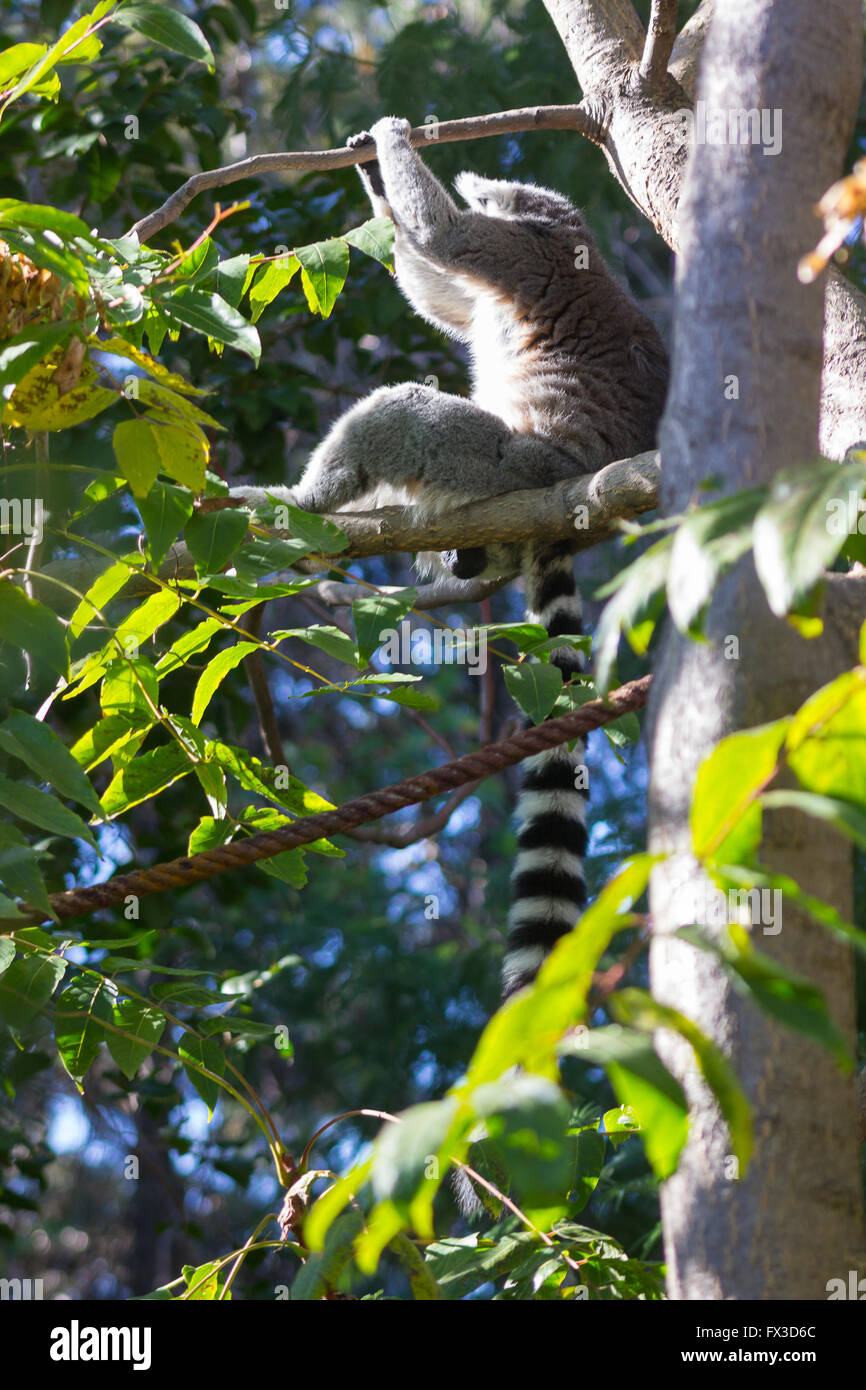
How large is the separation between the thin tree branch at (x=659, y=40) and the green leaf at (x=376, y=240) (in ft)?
3.49

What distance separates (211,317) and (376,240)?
871 mm

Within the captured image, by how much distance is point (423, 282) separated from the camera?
4684mm

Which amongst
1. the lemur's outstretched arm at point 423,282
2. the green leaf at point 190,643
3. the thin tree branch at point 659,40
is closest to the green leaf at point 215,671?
the green leaf at point 190,643

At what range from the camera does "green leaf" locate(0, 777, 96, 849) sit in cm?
151

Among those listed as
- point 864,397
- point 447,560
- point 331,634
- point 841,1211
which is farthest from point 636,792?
point 841,1211

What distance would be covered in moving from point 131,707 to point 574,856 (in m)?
1.56

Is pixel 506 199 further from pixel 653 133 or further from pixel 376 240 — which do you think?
pixel 376 240

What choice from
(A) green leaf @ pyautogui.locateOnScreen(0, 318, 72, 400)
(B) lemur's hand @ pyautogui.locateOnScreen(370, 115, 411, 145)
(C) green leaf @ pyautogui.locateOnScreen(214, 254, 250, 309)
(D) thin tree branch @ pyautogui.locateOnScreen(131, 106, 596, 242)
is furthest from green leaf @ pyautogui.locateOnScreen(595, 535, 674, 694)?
(B) lemur's hand @ pyautogui.locateOnScreen(370, 115, 411, 145)

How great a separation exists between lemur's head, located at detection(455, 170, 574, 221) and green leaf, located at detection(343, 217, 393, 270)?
244cm

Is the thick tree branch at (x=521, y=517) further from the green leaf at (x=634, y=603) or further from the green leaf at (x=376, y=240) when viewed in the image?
the green leaf at (x=634, y=603)

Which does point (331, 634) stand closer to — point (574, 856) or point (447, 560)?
point (574, 856)

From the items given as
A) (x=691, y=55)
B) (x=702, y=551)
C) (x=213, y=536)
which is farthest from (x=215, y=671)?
(x=691, y=55)

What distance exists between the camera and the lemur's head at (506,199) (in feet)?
15.9

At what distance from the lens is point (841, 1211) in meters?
1.14
